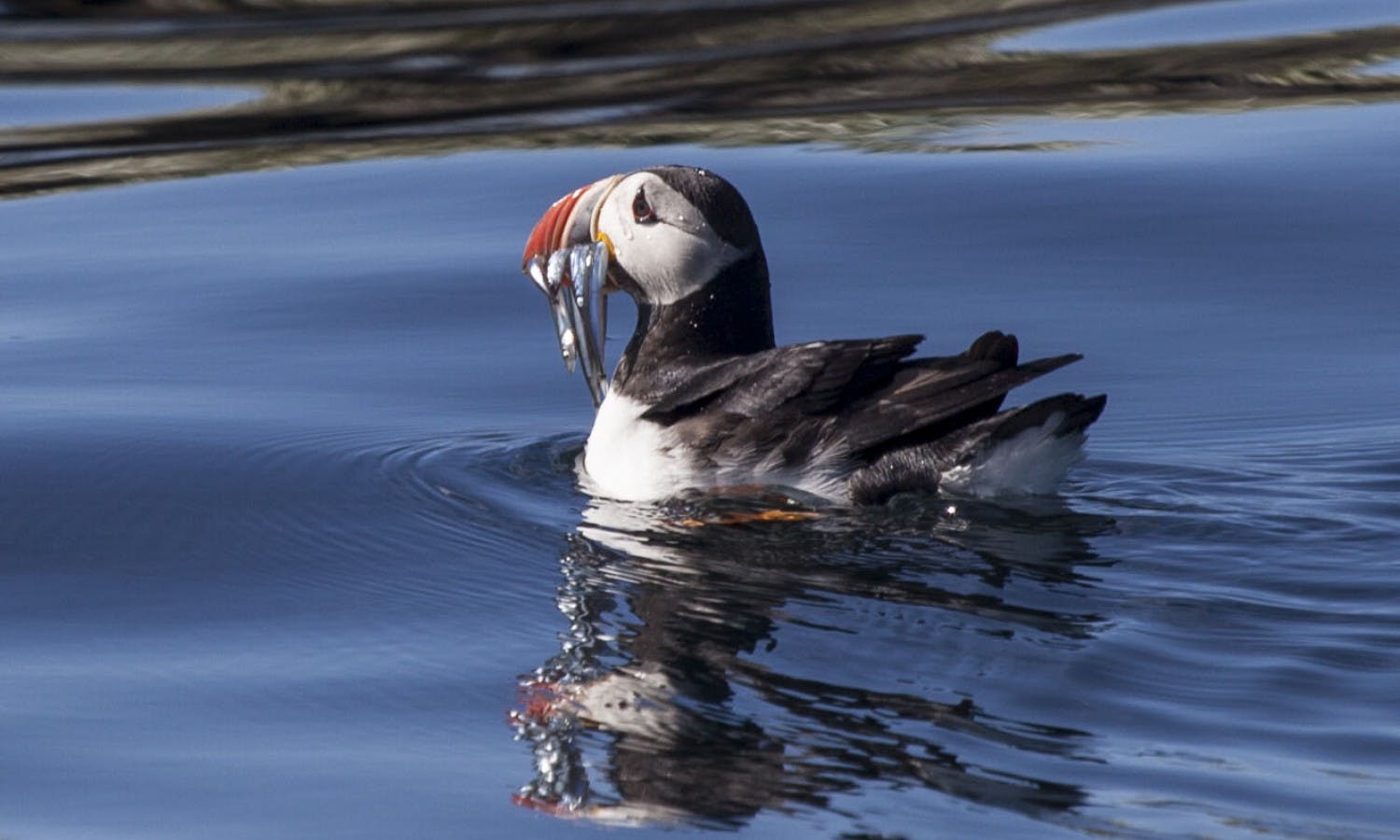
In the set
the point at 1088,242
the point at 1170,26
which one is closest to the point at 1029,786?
the point at 1088,242

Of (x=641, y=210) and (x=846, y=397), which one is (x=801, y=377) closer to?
(x=846, y=397)

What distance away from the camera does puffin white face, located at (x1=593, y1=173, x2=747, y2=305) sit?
6.16m

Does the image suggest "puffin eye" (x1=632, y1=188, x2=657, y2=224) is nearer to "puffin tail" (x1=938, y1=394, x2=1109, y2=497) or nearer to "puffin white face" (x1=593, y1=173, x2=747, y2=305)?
"puffin white face" (x1=593, y1=173, x2=747, y2=305)

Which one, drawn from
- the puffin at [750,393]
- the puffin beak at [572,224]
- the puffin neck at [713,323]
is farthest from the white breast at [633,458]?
the puffin beak at [572,224]

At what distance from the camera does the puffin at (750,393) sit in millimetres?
5504

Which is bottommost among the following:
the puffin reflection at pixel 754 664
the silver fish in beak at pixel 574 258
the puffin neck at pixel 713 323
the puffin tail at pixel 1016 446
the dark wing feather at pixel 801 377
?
the puffin reflection at pixel 754 664

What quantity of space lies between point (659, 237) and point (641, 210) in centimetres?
9

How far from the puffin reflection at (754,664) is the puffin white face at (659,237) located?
2.35 feet

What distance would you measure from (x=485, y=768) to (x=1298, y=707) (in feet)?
5.25

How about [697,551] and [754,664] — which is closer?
[754,664]

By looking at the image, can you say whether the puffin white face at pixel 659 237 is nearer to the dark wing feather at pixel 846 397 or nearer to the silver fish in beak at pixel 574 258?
the silver fish in beak at pixel 574 258

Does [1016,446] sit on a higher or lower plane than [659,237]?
Result: lower

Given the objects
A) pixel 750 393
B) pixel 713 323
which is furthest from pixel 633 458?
pixel 713 323

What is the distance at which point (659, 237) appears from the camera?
20.3 ft
